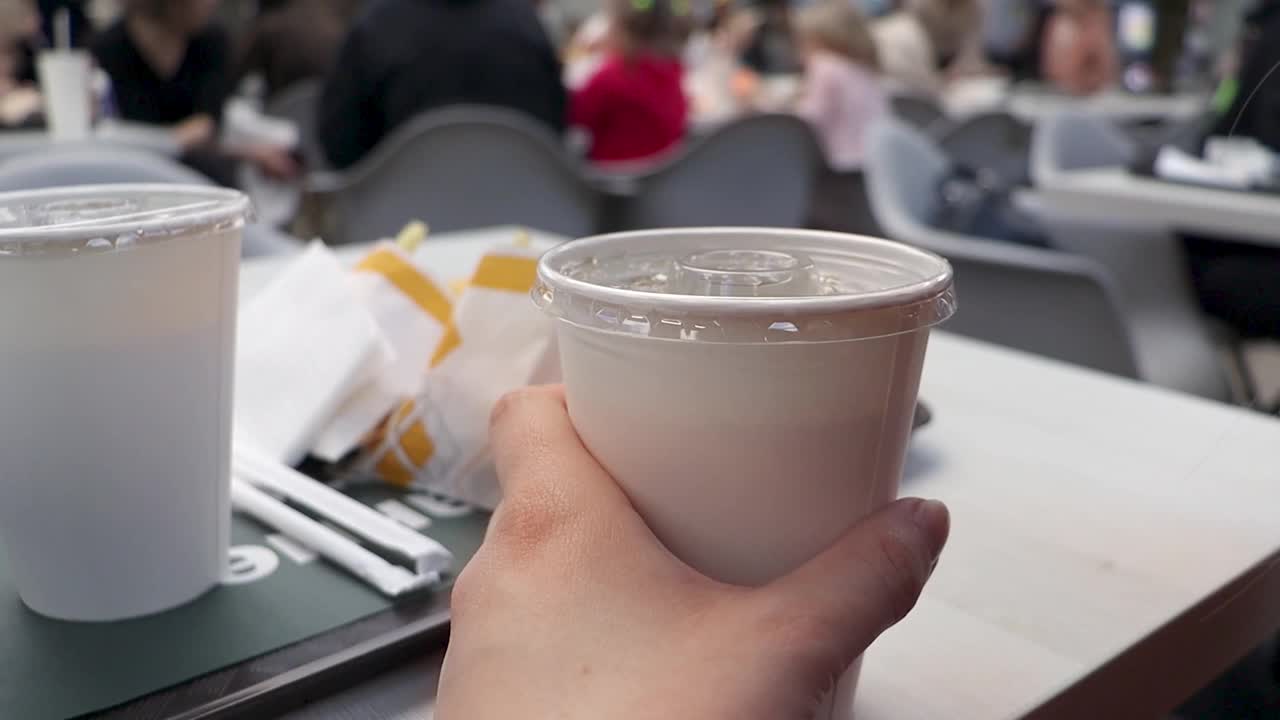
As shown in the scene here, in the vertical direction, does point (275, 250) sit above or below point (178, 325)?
below

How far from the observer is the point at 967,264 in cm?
157

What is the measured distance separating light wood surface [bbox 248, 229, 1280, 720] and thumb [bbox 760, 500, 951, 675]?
4.3 inches

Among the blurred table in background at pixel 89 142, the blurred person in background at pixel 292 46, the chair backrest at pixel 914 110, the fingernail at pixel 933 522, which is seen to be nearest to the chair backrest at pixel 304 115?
the blurred person in background at pixel 292 46

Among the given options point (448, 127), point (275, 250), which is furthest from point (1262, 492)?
point (448, 127)

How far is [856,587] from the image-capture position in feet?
1.21

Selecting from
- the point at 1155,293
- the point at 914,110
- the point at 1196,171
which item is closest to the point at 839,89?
the point at 914,110

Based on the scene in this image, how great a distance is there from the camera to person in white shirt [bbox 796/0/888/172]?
4.14 metres

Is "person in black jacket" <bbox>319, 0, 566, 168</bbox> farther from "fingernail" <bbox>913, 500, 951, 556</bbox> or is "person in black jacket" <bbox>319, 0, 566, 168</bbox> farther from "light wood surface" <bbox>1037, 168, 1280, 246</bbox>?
"fingernail" <bbox>913, 500, 951, 556</bbox>

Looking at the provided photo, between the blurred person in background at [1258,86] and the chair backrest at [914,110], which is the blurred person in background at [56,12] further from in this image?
the blurred person in background at [1258,86]

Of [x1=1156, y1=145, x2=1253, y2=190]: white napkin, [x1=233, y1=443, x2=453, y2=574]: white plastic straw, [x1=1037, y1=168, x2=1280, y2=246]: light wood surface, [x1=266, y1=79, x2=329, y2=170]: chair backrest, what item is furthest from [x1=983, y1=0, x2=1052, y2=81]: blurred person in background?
[x1=233, y1=443, x2=453, y2=574]: white plastic straw

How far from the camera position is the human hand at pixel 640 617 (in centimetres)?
36

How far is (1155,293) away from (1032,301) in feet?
2.15

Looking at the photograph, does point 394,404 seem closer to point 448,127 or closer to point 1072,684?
point 1072,684

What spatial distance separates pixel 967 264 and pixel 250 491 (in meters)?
1.20
